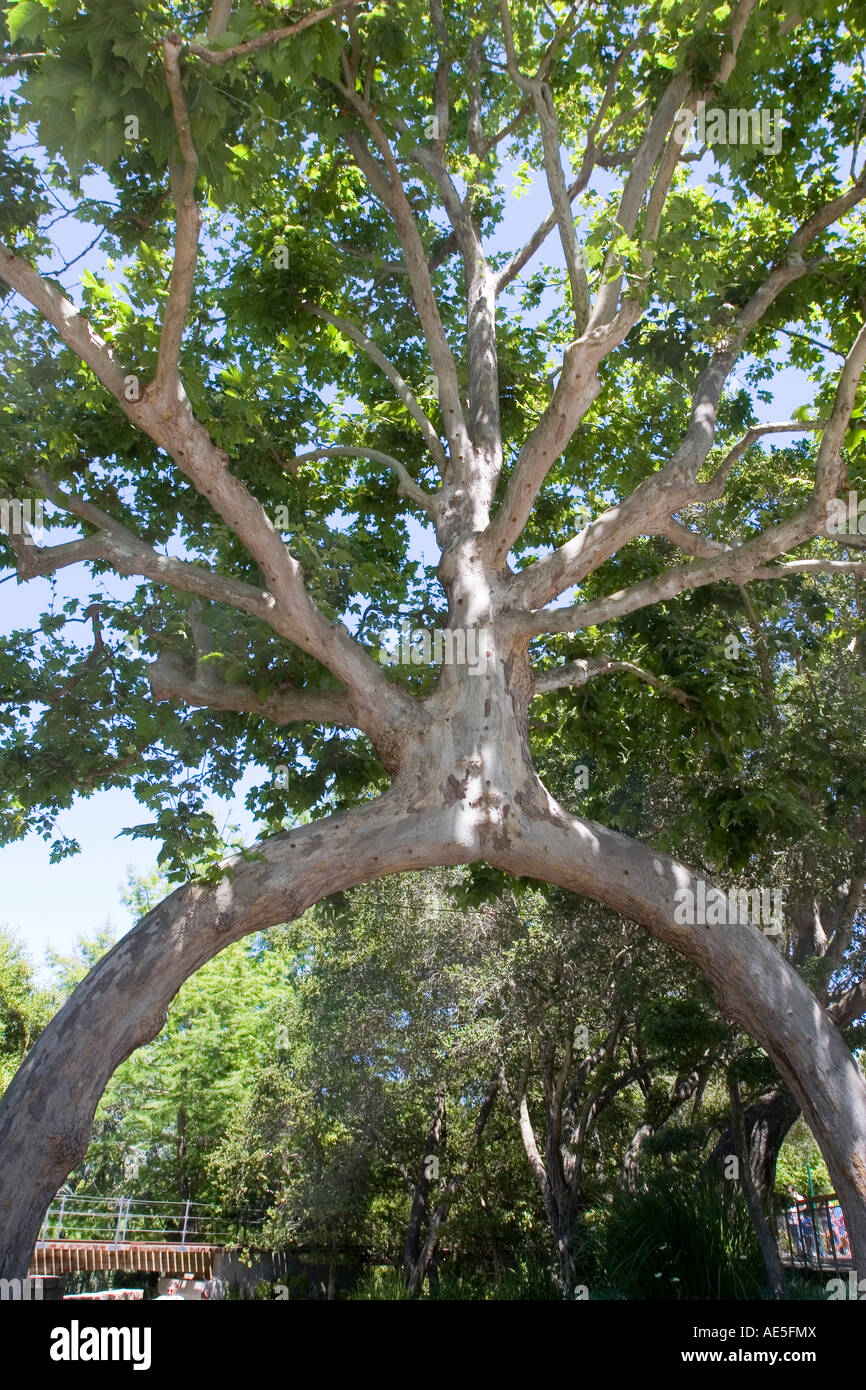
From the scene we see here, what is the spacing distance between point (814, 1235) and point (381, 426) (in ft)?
38.5

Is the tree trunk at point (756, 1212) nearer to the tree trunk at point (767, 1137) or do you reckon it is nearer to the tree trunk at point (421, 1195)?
the tree trunk at point (767, 1137)

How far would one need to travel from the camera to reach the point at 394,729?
23.5 feet

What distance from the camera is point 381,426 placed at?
10.5m

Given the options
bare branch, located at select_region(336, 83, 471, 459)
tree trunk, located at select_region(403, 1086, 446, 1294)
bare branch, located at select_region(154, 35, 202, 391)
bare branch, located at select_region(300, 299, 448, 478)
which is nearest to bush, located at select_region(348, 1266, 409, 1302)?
tree trunk, located at select_region(403, 1086, 446, 1294)

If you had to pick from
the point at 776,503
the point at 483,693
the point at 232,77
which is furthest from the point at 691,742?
the point at 232,77

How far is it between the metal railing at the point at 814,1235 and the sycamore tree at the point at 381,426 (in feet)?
25.3

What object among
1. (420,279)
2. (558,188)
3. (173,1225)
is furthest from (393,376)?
(173,1225)

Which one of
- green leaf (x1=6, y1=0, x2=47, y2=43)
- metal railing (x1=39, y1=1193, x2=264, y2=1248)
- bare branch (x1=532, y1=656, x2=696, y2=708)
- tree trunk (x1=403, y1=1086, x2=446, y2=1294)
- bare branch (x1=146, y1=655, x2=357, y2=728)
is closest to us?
green leaf (x1=6, y1=0, x2=47, y2=43)

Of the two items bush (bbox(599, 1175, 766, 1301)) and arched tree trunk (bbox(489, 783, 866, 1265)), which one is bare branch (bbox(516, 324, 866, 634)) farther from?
bush (bbox(599, 1175, 766, 1301))

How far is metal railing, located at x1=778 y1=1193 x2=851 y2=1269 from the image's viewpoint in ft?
40.9

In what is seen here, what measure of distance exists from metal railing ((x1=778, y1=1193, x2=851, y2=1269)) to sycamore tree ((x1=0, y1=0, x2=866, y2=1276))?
7.71 metres

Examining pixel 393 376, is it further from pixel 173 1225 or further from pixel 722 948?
pixel 173 1225

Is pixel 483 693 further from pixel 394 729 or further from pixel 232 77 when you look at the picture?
pixel 232 77

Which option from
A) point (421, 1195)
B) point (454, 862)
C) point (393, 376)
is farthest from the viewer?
point (421, 1195)
